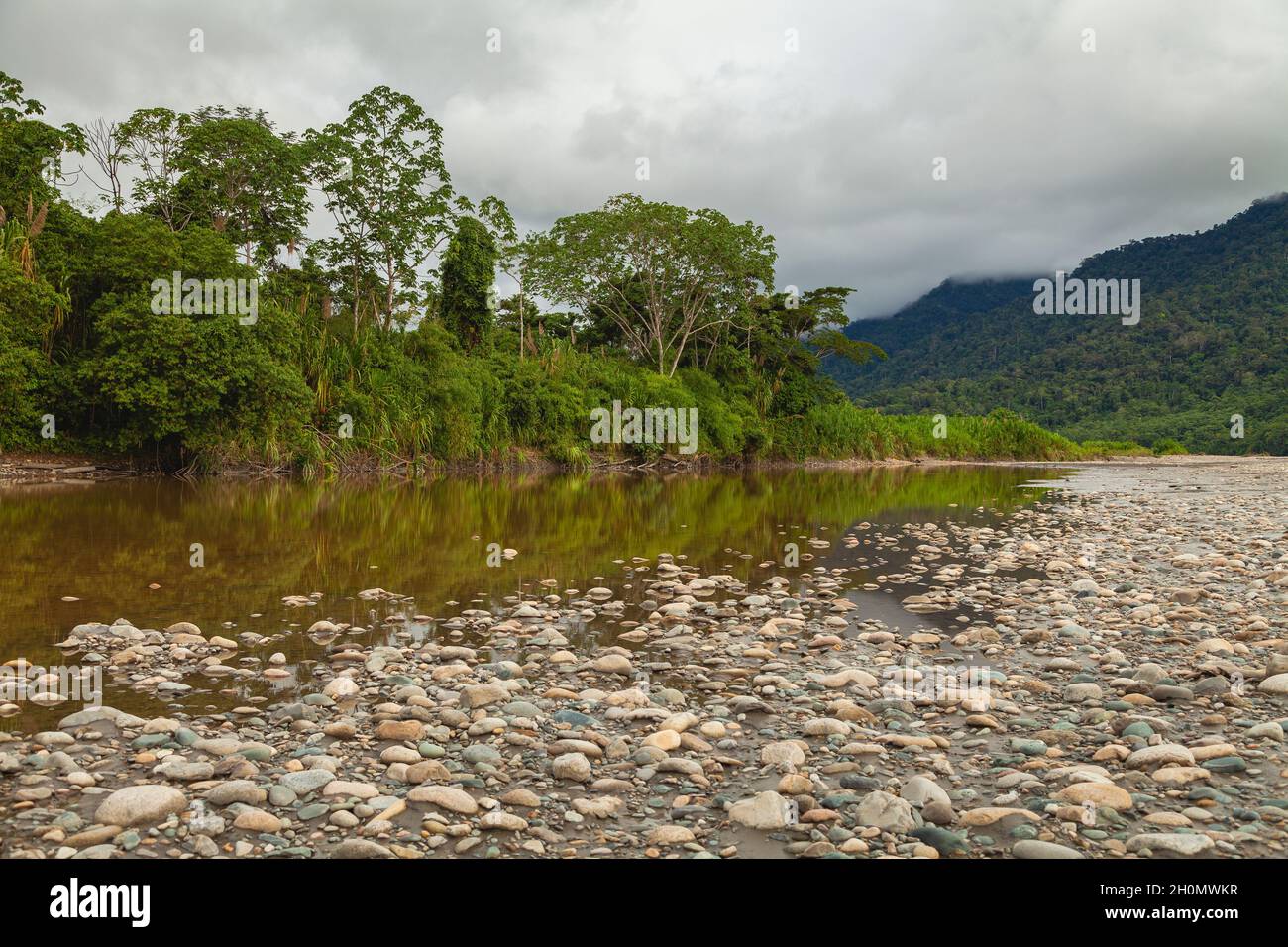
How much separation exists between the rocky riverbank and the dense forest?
227 feet

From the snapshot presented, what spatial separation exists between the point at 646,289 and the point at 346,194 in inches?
643

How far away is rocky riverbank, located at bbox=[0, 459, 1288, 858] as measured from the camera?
2.88 meters

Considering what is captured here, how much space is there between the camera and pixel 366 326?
102 ft

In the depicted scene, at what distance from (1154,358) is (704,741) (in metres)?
91.5

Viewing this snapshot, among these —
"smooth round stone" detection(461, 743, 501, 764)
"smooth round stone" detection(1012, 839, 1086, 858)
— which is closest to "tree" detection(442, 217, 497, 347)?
"smooth round stone" detection(461, 743, 501, 764)

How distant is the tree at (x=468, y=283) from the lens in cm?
3681

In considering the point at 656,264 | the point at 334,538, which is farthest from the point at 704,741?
the point at 656,264

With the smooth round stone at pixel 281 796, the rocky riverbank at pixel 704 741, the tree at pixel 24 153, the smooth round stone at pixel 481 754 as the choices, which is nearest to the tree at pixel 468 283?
the tree at pixel 24 153

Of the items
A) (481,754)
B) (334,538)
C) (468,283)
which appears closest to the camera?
(481,754)

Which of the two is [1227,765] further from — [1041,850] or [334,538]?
[334,538]

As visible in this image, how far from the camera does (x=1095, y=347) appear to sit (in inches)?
3342

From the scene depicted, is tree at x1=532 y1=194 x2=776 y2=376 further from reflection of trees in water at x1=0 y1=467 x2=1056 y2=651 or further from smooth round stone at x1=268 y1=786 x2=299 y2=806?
smooth round stone at x1=268 y1=786 x2=299 y2=806

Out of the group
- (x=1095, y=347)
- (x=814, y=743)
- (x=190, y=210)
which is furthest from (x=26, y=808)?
(x=1095, y=347)

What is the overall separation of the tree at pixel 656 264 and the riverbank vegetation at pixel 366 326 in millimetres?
135
